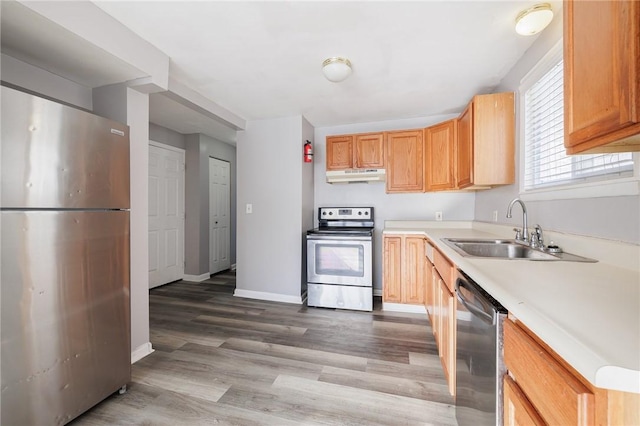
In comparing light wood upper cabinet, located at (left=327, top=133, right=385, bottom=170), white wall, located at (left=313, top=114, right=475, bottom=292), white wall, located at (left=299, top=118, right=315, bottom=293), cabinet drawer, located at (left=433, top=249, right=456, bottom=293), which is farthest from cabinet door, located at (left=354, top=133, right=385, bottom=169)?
cabinet drawer, located at (left=433, top=249, right=456, bottom=293)

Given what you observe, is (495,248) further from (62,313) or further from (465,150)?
(62,313)

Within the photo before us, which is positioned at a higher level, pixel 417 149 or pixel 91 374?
pixel 417 149

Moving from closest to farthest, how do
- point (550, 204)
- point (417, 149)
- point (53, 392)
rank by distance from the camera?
point (53, 392) < point (550, 204) < point (417, 149)

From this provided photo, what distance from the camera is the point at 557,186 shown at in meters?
1.62

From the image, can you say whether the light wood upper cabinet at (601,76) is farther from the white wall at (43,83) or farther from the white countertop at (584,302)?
the white wall at (43,83)

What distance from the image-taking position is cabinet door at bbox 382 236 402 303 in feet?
9.91

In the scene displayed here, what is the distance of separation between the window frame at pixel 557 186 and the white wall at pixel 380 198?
130 cm

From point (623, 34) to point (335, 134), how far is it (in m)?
3.22

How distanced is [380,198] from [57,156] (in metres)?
3.16

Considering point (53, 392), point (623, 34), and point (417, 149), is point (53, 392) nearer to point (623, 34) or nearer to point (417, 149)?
point (623, 34)

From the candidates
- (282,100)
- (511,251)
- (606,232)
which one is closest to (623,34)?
(606,232)

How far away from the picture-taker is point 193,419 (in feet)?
4.96

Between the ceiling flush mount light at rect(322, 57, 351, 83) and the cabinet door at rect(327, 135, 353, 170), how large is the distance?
1.40 meters

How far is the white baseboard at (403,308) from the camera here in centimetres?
298
